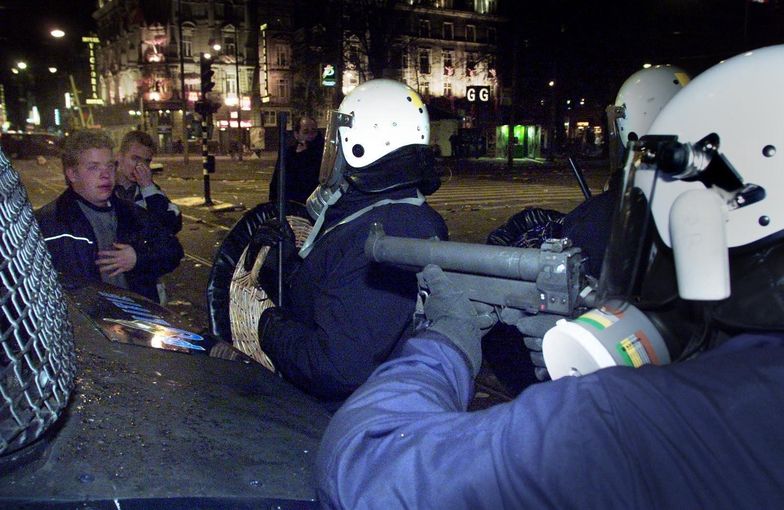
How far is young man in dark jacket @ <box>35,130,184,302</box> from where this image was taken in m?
3.24

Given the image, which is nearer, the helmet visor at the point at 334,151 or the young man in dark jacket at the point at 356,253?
the young man in dark jacket at the point at 356,253

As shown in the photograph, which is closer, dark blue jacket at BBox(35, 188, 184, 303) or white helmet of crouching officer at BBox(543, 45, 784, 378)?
white helmet of crouching officer at BBox(543, 45, 784, 378)

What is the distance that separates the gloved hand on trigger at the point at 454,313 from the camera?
125 cm

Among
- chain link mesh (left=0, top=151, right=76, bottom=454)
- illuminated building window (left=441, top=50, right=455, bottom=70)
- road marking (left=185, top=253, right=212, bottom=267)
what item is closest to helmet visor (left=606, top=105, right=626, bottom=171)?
chain link mesh (left=0, top=151, right=76, bottom=454)

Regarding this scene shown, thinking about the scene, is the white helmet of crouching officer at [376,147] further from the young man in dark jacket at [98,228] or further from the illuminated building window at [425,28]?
the illuminated building window at [425,28]

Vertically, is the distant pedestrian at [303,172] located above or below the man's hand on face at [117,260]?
above

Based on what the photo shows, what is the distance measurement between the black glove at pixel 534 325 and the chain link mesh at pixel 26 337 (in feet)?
2.82

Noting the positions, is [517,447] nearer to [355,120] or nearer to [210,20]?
[355,120]

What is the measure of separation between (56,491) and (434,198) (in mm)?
17120

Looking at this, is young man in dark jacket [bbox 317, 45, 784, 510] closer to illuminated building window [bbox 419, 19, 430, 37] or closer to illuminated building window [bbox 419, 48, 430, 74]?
illuminated building window [bbox 419, 48, 430, 74]

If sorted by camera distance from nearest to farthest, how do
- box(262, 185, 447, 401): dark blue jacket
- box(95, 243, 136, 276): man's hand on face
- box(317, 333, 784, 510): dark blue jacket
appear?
box(317, 333, 784, 510): dark blue jacket
box(262, 185, 447, 401): dark blue jacket
box(95, 243, 136, 276): man's hand on face

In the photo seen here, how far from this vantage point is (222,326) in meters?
2.63

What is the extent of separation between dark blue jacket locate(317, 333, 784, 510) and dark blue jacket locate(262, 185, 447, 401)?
37.8 inches

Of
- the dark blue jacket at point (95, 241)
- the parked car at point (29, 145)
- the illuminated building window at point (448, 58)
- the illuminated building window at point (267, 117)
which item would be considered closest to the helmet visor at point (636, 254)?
the dark blue jacket at point (95, 241)
